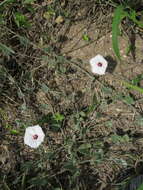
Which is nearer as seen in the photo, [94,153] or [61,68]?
[94,153]

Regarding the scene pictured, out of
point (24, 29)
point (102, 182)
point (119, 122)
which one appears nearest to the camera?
point (102, 182)

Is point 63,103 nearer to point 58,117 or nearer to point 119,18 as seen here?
point 58,117

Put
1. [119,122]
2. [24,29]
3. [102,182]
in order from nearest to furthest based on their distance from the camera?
[102,182] < [119,122] < [24,29]

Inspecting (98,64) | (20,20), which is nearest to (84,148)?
(98,64)

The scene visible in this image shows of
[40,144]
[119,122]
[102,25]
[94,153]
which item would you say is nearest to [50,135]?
[40,144]

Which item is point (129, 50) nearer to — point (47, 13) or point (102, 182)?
point (47, 13)

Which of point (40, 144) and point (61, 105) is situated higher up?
point (61, 105)
